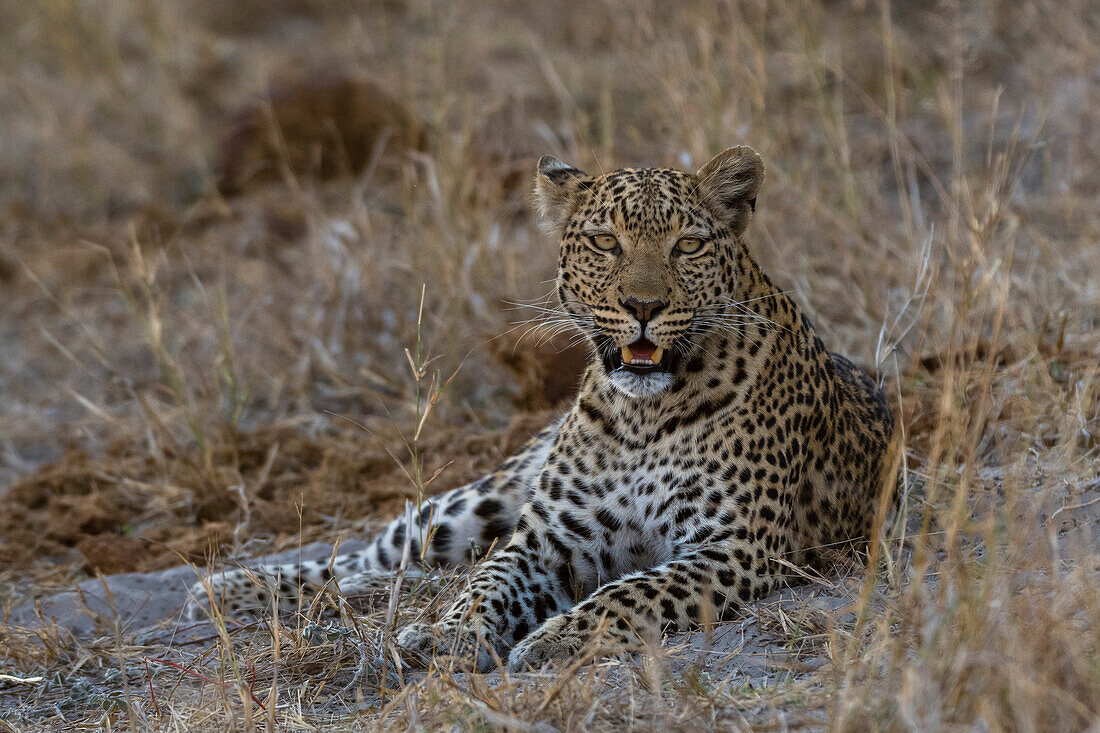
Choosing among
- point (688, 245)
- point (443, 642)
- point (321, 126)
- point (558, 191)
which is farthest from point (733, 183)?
Answer: point (321, 126)

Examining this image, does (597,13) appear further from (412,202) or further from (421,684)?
(421,684)

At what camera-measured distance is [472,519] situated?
17.7ft

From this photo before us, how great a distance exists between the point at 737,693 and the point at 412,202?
5105 millimetres

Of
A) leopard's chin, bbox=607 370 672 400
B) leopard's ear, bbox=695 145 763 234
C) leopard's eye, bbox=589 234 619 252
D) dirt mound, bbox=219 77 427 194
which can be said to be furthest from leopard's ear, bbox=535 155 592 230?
dirt mound, bbox=219 77 427 194

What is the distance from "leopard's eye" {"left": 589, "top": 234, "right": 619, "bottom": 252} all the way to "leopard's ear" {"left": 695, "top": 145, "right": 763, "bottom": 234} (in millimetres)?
398

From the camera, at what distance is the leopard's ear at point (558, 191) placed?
4660 mm

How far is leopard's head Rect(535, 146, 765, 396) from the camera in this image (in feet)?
13.7

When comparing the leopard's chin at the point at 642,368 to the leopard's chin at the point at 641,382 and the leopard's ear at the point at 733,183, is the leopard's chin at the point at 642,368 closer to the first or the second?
the leopard's chin at the point at 641,382

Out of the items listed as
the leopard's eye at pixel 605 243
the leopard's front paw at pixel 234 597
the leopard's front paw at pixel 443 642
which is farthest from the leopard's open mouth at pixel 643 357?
the leopard's front paw at pixel 234 597

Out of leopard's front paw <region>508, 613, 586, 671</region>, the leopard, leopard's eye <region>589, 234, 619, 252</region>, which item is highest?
leopard's eye <region>589, 234, 619, 252</region>

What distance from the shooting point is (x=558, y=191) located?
4668 mm

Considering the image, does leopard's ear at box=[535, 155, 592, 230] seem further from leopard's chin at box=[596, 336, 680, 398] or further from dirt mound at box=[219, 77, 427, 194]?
dirt mound at box=[219, 77, 427, 194]

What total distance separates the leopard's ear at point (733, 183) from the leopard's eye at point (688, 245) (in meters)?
0.21

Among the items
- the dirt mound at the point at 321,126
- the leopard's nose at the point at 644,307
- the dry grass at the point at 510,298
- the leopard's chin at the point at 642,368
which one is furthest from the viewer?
the dirt mound at the point at 321,126
